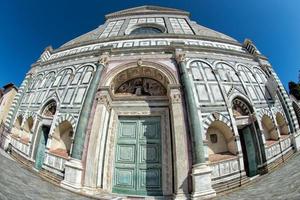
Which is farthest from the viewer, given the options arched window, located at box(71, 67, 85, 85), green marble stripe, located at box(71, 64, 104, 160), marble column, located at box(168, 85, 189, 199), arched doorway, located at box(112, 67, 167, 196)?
arched window, located at box(71, 67, 85, 85)

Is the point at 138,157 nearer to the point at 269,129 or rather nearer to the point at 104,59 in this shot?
the point at 104,59

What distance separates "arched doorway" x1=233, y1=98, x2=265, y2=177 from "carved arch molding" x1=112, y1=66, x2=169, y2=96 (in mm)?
3915

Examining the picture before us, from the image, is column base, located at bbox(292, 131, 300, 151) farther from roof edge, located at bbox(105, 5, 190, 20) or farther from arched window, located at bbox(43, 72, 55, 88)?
arched window, located at bbox(43, 72, 55, 88)

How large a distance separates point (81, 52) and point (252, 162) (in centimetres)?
1104

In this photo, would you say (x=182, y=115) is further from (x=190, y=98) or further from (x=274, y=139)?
(x=274, y=139)

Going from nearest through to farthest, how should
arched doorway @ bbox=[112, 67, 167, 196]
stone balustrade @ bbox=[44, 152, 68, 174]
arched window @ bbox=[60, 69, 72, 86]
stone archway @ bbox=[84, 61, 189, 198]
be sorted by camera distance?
stone archway @ bbox=[84, 61, 189, 198] → stone balustrade @ bbox=[44, 152, 68, 174] → arched doorway @ bbox=[112, 67, 167, 196] → arched window @ bbox=[60, 69, 72, 86]


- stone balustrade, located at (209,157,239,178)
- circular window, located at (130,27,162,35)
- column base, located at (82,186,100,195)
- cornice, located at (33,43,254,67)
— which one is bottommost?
column base, located at (82,186,100,195)

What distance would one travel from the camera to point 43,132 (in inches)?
433

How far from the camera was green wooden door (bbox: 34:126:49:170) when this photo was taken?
10164 mm

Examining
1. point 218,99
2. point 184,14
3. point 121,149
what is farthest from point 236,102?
point 184,14

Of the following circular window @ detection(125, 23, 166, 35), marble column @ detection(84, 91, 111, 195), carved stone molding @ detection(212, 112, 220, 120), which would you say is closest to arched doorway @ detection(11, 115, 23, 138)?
marble column @ detection(84, 91, 111, 195)

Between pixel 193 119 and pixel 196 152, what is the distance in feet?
4.79

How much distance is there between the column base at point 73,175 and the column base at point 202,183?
14.5 feet

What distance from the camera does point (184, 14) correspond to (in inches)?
703
